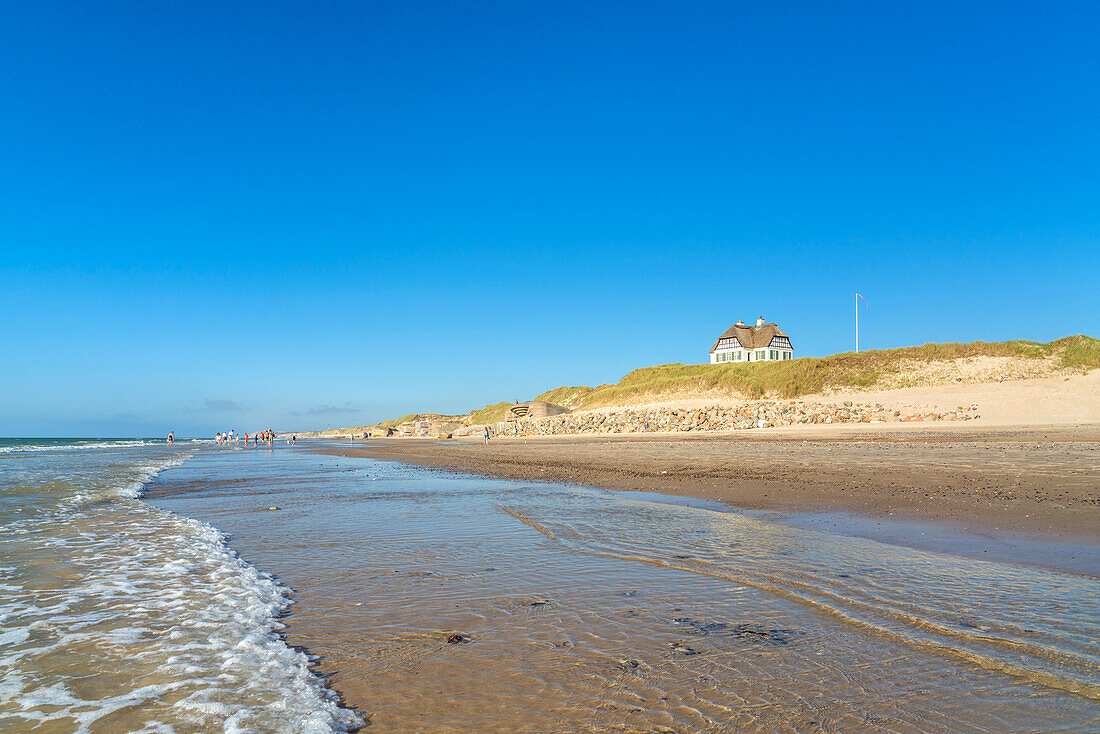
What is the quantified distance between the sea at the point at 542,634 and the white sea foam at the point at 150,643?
0.02 m

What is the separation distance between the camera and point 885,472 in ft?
44.2

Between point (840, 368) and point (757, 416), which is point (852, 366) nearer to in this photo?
point (840, 368)

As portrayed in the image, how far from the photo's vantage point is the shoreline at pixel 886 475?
8.12 m

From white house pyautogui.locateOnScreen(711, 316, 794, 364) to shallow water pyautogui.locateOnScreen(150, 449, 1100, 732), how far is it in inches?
2731

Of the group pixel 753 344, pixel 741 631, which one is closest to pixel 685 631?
pixel 741 631

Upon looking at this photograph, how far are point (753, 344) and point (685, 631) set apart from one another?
75535mm

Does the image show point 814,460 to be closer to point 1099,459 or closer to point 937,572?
point 1099,459

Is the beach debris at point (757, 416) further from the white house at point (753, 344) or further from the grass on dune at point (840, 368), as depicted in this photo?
the white house at point (753, 344)

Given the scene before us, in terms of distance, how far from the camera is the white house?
74.6m

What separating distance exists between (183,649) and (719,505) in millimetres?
8406

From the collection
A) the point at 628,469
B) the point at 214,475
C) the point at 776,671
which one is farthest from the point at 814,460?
the point at 214,475

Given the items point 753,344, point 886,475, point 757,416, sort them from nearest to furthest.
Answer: point 886,475
point 757,416
point 753,344

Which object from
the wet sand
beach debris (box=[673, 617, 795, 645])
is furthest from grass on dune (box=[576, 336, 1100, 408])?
beach debris (box=[673, 617, 795, 645])

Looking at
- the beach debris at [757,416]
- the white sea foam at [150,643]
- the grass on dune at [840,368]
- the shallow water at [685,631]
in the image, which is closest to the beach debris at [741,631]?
the shallow water at [685,631]
